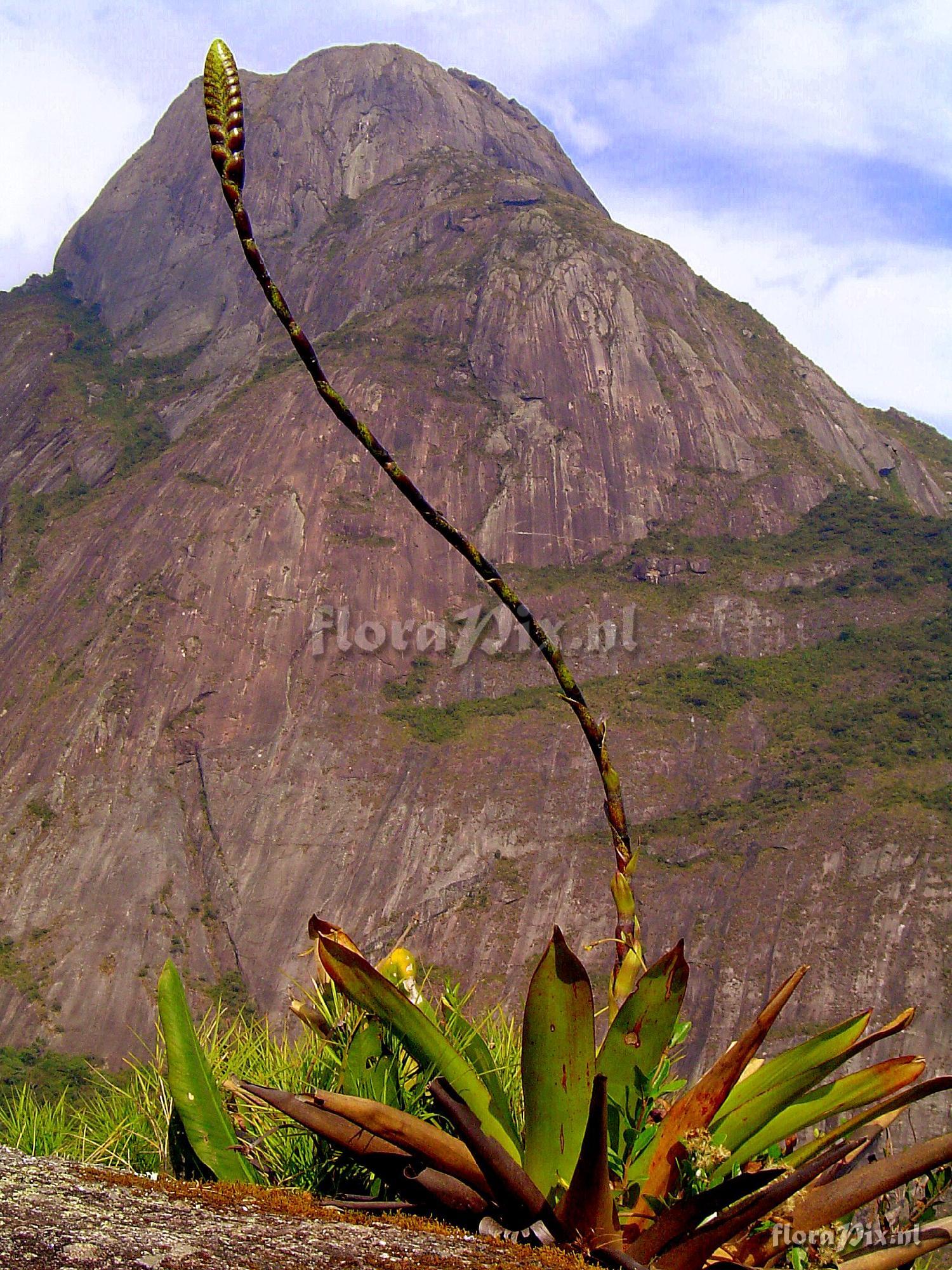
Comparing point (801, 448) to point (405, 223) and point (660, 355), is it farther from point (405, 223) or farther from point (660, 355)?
point (405, 223)

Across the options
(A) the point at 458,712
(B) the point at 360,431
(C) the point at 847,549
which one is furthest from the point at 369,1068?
(C) the point at 847,549

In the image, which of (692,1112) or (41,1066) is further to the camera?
(41,1066)

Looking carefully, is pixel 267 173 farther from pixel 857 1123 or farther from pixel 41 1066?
pixel 857 1123

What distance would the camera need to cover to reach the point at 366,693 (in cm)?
7650

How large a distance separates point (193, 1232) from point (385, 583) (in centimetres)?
7784

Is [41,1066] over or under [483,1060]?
under

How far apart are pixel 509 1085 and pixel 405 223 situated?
11156cm

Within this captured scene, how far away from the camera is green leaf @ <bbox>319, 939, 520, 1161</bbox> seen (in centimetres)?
312

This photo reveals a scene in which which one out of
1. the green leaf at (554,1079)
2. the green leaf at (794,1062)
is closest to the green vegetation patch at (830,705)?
the green leaf at (794,1062)

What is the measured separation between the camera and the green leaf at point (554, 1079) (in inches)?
122

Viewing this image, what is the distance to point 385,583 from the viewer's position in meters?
80.1

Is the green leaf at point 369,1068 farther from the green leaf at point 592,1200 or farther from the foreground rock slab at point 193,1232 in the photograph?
the green leaf at point 592,1200

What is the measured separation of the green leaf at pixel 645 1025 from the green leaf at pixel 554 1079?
0.08 metres

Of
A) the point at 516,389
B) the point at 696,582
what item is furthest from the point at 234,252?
the point at 696,582
